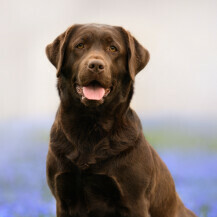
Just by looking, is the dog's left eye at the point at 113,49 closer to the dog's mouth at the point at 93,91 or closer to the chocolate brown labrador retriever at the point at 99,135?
the chocolate brown labrador retriever at the point at 99,135

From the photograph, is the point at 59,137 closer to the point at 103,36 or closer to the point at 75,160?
the point at 75,160

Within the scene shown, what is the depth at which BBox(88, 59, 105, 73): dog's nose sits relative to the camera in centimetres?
388

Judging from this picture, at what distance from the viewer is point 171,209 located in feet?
15.4

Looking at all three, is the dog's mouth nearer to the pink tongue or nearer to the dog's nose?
the pink tongue

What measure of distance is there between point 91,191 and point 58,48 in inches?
50.1

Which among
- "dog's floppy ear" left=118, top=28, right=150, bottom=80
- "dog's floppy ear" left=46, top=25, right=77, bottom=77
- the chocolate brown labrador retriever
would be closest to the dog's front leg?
the chocolate brown labrador retriever

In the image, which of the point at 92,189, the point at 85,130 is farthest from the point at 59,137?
the point at 92,189

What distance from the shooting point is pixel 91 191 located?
163 inches

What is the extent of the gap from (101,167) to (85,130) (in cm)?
37

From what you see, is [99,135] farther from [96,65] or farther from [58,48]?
[58,48]

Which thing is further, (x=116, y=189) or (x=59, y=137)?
(x=59, y=137)

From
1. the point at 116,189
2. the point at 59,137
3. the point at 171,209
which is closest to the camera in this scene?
the point at 116,189

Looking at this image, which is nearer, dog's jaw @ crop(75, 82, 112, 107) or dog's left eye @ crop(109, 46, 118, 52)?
dog's jaw @ crop(75, 82, 112, 107)

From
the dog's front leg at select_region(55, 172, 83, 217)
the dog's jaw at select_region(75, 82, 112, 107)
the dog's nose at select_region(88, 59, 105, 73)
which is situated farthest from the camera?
the dog's front leg at select_region(55, 172, 83, 217)
